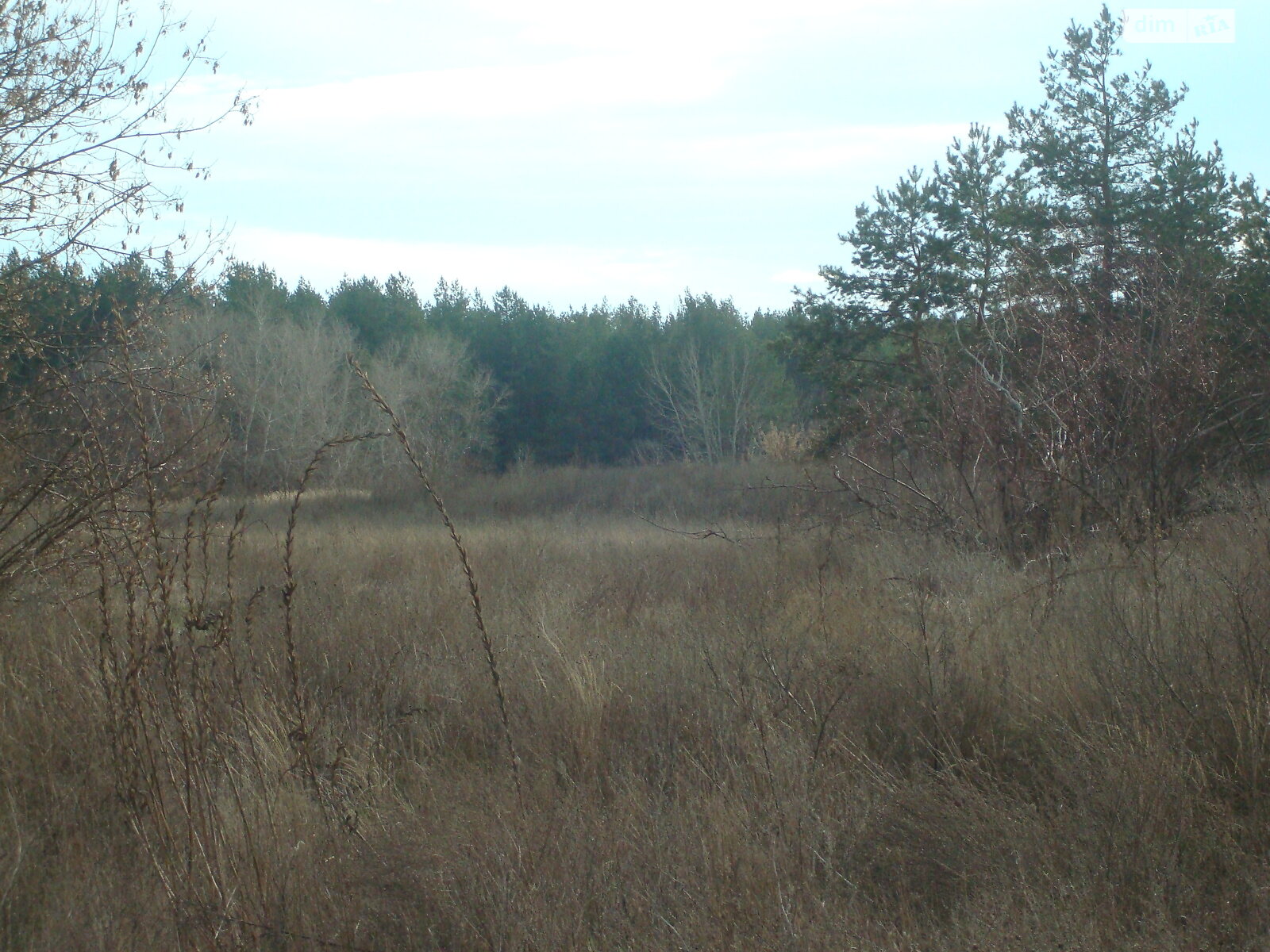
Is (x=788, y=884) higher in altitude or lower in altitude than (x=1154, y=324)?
lower

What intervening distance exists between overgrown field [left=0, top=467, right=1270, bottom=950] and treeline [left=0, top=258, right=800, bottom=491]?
2596cm

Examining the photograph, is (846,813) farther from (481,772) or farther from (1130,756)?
(481,772)

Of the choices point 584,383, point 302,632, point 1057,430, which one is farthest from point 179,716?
point 584,383

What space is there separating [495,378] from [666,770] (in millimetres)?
43051

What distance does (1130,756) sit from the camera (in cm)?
303

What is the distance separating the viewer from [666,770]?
3654 mm

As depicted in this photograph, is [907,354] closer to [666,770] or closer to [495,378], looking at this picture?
[666,770]

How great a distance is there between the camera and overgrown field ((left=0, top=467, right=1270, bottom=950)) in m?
2.56

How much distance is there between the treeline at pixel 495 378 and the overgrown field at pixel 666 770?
85.2ft

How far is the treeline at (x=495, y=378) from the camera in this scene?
31.0 meters

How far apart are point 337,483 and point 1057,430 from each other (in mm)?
27020

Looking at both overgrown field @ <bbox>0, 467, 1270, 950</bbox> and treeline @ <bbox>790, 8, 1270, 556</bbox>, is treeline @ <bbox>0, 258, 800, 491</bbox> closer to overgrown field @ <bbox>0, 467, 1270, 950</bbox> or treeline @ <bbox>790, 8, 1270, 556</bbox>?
treeline @ <bbox>790, 8, 1270, 556</bbox>

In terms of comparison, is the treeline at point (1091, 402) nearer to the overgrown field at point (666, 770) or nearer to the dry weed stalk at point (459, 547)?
the overgrown field at point (666, 770)

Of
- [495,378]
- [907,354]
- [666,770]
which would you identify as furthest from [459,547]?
[495,378]
